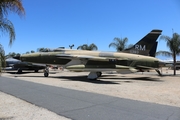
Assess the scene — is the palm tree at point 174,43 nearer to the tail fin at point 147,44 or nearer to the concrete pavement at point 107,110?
the tail fin at point 147,44

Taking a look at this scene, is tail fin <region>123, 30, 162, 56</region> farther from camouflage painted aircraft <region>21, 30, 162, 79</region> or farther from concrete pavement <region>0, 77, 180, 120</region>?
concrete pavement <region>0, 77, 180, 120</region>

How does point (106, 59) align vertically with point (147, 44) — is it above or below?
below

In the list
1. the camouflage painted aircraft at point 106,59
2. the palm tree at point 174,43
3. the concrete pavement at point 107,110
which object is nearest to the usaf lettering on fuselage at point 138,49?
the camouflage painted aircraft at point 106,59

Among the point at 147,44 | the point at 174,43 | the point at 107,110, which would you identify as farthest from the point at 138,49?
the point at 107,110

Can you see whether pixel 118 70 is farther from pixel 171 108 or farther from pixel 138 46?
pixel 171 108

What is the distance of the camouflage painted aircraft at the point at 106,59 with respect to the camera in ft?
58.0

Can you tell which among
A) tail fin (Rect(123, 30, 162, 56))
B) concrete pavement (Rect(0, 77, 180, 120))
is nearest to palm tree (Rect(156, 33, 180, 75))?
tail fin (Rect(123, 30, 162, 56))

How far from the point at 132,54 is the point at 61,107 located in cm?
1436

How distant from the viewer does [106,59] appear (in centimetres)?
1738

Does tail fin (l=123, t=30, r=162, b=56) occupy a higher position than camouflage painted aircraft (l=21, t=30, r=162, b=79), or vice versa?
tail fin (l=123, t=30, r=162, b=56)

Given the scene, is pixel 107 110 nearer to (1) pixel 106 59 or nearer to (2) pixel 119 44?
(1) pixel 106 59

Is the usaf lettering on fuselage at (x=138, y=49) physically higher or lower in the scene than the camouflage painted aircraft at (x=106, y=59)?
higher

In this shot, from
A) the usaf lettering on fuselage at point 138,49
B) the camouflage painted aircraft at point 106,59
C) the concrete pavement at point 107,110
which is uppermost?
→ the usaf lettering on fuselage at point 138,49

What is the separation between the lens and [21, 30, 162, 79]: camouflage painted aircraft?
17688mm
